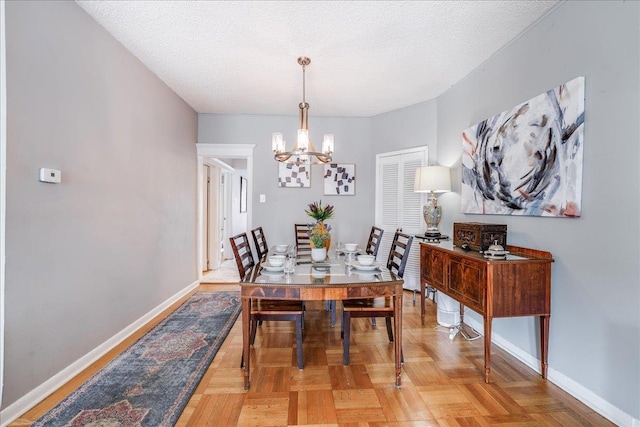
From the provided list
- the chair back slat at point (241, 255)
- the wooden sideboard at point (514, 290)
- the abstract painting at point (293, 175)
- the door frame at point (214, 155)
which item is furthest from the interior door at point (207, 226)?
the wooden sideboard at point (514, 290)

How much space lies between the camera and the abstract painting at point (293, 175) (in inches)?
180

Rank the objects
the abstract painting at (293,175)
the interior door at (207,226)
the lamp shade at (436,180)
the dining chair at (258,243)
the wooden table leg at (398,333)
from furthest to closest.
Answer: the interior door at (207,226) → the abstract painting at (293,175) → the lamp shade at (436,180) → the dining chair at (258,243) → the wooden table leg at (398,333)

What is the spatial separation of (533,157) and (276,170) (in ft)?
10.8

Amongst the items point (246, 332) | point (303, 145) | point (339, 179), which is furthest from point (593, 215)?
point (339, 179)

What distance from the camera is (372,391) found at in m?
1.92

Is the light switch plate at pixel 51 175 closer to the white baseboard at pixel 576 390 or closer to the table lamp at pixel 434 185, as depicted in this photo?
the table lamp at pixel 434 185

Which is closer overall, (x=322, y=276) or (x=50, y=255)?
(x=50, y=255)

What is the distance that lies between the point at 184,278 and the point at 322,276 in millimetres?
2741

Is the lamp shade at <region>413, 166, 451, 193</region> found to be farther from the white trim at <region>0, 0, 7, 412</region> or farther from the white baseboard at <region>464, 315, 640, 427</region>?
the white trim at <region>0, 0, 7, 412</region>

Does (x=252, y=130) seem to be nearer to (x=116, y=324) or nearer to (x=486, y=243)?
(x=116, y=324)

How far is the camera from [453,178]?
11.3ft

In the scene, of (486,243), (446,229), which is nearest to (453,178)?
(446,229)

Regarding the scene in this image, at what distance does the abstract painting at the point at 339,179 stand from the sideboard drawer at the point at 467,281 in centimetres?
236

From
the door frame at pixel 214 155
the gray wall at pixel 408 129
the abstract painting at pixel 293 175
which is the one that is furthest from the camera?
the abstract painting at pixel 293 175
